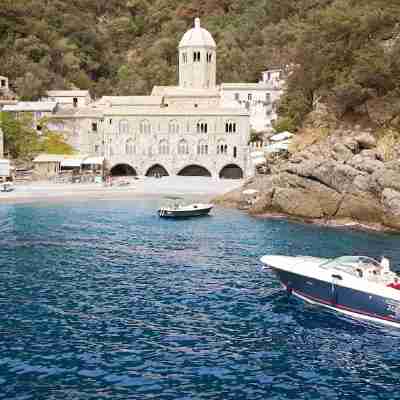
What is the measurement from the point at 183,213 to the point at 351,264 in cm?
2699

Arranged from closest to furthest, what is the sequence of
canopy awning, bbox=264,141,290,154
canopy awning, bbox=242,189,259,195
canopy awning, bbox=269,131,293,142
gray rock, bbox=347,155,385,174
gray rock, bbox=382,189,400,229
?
gray rock, bbox=382,189,400,229, gray rock, bbox=347,155,385,174, canopy awning, bbox=242,189,259,195, canopy awning, bbox=264,141,290,154, canopy awning, bbox=269,131,293,142

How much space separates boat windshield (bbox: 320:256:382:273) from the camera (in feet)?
93.9

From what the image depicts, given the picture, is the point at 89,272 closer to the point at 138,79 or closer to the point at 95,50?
the point at 138,79

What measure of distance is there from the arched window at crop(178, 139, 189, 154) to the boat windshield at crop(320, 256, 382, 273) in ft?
163

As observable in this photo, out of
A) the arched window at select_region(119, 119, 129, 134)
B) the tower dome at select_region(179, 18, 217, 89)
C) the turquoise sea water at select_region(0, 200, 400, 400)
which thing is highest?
the tower dome at select_region(179, 18, 217, 89)

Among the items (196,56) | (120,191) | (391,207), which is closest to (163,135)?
(120,191)

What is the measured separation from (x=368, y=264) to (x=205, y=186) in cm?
4336

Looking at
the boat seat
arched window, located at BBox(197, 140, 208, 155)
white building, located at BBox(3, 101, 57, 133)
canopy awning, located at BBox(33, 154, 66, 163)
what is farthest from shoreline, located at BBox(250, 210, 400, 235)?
white building, located at BBox(3, 101, 57, 133)

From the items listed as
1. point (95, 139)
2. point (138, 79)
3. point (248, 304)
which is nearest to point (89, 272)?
point (248, 304)

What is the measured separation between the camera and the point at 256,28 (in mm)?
113250

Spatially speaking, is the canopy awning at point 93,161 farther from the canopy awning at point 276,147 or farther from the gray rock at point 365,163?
the gray rock at point 365,163

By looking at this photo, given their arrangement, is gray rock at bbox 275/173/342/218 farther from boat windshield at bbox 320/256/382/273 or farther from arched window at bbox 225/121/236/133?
boat windshield at bbox 320/256/382/273

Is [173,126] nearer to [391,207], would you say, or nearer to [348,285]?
[391,207]

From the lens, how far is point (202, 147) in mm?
Result: 77938
